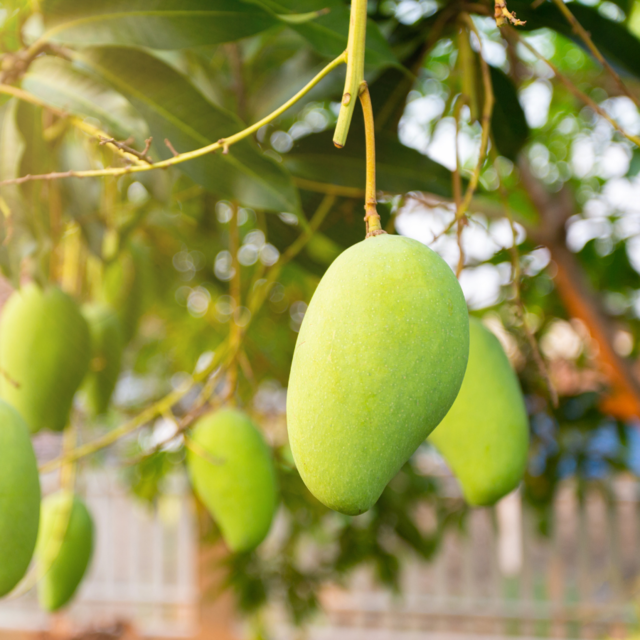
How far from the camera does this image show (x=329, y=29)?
1.38 ft

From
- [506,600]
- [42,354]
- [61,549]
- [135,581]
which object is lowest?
[135,581]

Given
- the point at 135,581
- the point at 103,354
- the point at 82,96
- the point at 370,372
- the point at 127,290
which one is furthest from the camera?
the point at 135,581

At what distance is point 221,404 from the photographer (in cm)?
52

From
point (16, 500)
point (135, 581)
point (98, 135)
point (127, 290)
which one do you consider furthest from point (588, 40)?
point (135, 581)

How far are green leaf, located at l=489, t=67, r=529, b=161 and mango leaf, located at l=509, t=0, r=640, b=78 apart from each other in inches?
1.9

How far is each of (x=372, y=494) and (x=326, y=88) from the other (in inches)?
15.9

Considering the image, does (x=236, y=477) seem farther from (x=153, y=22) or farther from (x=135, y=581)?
(x=135, y=581)

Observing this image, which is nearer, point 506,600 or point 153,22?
point 153,22

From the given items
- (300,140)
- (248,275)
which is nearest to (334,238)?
(300,140)

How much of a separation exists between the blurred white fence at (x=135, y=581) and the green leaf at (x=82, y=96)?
2545 millimetres

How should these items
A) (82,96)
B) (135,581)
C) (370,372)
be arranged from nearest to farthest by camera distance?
(370,372), (82,96), (135,581)

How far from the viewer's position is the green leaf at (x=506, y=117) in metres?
0.54

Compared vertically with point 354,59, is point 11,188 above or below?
below

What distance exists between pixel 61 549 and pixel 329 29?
461 mm
